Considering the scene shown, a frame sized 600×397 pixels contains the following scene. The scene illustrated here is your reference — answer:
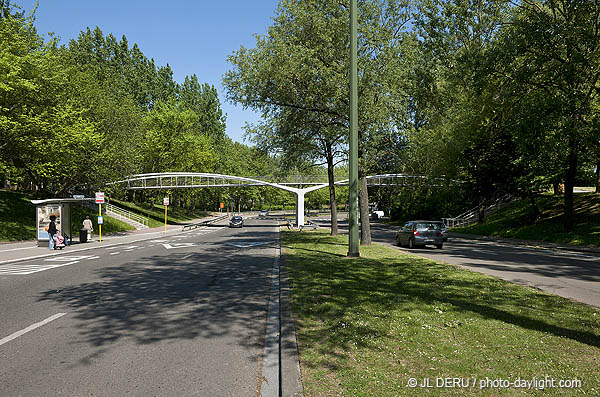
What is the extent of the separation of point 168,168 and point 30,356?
6034 cm

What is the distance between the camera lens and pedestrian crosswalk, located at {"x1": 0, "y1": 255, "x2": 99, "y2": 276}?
504 inches

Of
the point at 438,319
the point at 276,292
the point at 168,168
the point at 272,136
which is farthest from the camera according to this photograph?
the point at 168,168

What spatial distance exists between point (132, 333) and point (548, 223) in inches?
1170

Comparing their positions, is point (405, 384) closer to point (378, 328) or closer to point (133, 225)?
point (378, 328)

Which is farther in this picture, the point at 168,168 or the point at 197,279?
the point at 168,168

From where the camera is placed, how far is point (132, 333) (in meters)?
6.16

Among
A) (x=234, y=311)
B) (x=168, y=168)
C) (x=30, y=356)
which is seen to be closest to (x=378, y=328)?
(x=234, y=311)

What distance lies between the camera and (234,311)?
24.9 feet

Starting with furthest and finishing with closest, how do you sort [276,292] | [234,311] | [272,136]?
[272,136] → [276,292] → [234,311]

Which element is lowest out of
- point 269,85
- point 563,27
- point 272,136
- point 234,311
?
point 234,311

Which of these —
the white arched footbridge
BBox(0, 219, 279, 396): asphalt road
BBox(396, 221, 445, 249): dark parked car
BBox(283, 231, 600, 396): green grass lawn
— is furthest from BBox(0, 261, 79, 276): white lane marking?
the white arched footbridge

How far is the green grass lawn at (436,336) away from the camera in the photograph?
412cm

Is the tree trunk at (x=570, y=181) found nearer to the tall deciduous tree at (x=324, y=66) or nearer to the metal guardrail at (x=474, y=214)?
the tall deciduous tree at (x=324, y=66)

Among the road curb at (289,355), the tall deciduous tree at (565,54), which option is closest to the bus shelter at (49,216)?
the road curb at (289,355)
